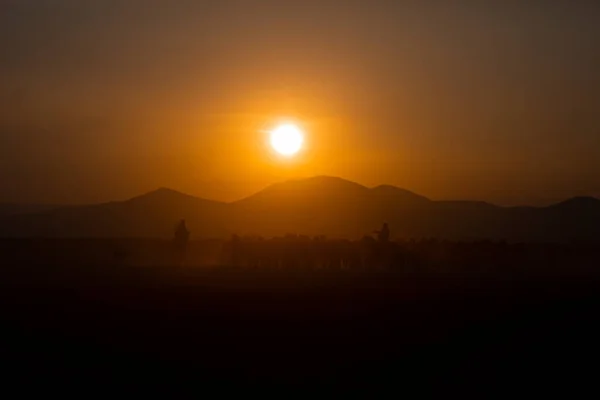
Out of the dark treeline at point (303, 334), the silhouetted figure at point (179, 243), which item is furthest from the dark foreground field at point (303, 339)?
the silhouetted figure at point (179, 243)

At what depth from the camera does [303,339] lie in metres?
27.9

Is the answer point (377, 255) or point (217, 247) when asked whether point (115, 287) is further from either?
point (217, 247)

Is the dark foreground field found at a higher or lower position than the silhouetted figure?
lower

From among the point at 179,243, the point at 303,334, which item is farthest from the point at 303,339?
the point at 179,243

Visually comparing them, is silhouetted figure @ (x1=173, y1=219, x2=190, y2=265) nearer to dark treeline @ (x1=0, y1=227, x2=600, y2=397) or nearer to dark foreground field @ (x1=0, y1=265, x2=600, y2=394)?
dark treeline @ (x1=0, y1=227, x2=600, y2=397)

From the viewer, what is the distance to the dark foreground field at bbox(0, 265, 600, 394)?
77.7ft

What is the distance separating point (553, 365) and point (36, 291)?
2269 centimetres

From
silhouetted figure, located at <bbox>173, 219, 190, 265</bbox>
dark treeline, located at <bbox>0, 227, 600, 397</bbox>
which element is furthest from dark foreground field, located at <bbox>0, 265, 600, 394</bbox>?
silhouetted figure, located at <bbox>173, 219, 190, 265</bbox>

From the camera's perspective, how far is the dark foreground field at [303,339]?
23684mm

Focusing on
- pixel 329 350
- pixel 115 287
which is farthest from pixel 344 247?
pixel 329 350

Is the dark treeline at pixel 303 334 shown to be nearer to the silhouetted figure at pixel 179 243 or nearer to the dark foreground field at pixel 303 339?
the dark foreground field at pixel 303 339

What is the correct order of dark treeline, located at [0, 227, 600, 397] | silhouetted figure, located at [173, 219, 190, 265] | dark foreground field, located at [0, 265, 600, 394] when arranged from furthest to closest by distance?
silhouetted figure, located at [173, 219, 190, 265], dark treeline, located at [0, 227, 600, 397], dark foreground field, located at [0, 265, 600, 394]

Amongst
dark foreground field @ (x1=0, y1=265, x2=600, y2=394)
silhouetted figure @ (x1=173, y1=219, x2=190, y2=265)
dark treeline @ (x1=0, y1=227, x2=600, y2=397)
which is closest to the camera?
dark foreground field @ (x1=0, y1=265, x2=600, y2=394)

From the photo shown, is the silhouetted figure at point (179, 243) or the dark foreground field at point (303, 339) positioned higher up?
the silhouetted figure at point (179, 243)
